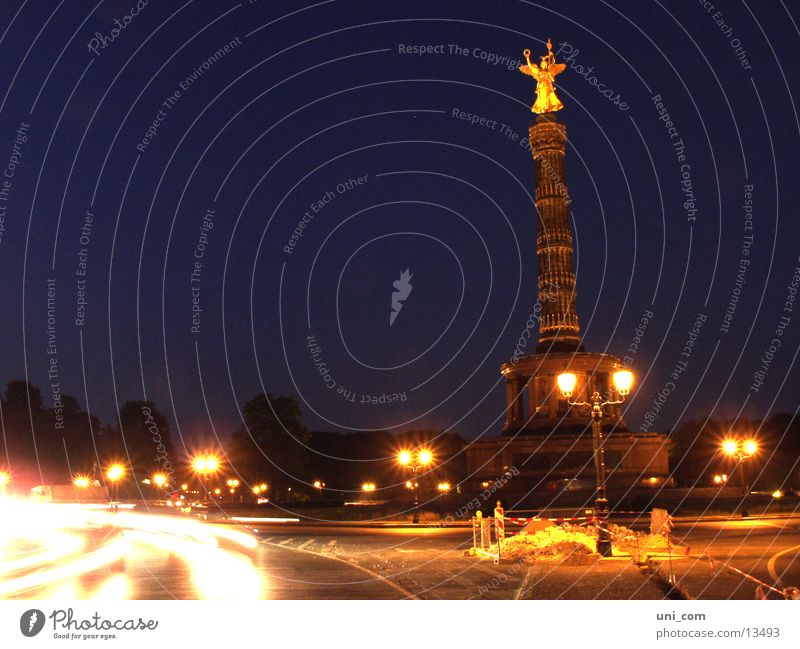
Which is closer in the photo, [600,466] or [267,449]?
[600,466]

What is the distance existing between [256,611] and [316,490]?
67328 mm

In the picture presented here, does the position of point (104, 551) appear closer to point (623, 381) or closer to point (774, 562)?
point (623, 381)

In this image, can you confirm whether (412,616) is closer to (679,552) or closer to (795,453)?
(679,552)

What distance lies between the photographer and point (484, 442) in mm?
59438

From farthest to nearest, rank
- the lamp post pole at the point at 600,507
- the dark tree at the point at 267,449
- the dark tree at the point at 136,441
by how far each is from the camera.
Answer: the dark tree at the point at 136,441
the dark tree at the point at 267,449
the lamp post pole at the point at 600,507

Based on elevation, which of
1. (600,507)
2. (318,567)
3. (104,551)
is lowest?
(318,567)

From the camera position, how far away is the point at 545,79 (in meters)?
66.8

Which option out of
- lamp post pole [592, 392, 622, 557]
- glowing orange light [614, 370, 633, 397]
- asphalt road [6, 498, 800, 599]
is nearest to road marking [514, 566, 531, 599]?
asphalt road [6, 498, 800, 599]

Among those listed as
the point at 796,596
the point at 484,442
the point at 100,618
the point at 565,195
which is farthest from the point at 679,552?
the point at 565,195

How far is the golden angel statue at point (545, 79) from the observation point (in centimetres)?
6619

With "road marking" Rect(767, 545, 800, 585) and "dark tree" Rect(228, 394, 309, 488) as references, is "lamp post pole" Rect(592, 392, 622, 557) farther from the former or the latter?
"dark tree" Rect(228, 394, 309, 488)

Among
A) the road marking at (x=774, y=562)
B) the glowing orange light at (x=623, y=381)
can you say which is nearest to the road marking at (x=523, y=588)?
the road marking at (x=774, y=562)

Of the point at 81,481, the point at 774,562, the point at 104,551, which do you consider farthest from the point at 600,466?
the point at 81,481

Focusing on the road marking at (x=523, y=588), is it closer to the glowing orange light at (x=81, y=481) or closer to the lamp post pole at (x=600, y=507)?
the lamp post pole at (x=600, y=507)
